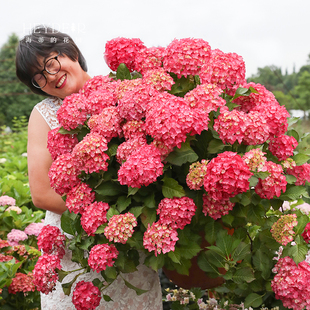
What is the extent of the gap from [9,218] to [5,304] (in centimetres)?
66

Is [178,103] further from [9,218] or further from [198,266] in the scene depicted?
[9,218]

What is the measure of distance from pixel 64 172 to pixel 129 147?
27 centimetres

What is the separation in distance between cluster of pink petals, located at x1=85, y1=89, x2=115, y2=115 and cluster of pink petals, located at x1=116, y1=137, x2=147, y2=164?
0.70ft

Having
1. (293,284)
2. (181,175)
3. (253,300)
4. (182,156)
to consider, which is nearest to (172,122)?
(182,156)

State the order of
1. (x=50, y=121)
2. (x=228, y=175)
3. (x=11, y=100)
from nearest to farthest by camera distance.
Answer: (x=228, y=175) < (x=50, y=121) < (x=11, y=100)

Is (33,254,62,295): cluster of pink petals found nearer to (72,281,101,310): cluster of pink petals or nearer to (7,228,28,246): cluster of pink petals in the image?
(72,281,101,310): cluster of pink petals

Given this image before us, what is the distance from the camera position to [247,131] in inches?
42.5

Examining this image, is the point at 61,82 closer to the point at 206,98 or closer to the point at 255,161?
the point at 206,98

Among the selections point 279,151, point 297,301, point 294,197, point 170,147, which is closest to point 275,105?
point 279,151

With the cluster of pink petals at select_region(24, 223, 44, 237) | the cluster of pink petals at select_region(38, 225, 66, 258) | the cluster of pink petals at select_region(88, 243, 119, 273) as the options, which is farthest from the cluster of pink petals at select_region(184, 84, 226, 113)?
the cluster of pink petals at select_region(24, 223, 44, 237)

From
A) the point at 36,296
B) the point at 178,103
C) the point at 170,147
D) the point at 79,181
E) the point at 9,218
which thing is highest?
the point at 178,103

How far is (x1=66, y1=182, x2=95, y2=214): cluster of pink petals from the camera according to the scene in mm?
1181

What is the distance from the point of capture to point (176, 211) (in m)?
1.08

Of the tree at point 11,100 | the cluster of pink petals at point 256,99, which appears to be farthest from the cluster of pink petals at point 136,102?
the tree at point 11,100
